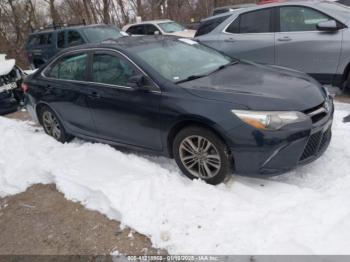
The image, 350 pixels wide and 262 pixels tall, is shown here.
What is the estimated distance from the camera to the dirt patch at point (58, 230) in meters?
3.22

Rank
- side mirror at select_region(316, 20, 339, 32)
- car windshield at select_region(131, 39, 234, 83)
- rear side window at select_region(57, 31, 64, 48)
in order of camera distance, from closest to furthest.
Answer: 1. car windshield at select_region(131, 39, 234, 83)
2. side mirror at select_region(316, 20, 339, 32)
3. rear side window at select_region(57, 31, 64, 48)

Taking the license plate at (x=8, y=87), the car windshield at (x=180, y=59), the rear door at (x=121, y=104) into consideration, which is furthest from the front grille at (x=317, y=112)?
the license plate at (x=8, y=87)

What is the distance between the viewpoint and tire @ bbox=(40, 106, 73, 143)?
552 centimetres

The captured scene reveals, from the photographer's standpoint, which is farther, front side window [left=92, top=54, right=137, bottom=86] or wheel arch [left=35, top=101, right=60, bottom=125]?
wheel arch [left=35, top=101, right=60, bottom=125]

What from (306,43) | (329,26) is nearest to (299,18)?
(306,43)

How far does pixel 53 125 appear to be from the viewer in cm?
568

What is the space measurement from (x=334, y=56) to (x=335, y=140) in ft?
6.98

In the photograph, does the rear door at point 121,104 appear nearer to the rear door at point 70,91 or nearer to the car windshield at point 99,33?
the rear door at point 70,91

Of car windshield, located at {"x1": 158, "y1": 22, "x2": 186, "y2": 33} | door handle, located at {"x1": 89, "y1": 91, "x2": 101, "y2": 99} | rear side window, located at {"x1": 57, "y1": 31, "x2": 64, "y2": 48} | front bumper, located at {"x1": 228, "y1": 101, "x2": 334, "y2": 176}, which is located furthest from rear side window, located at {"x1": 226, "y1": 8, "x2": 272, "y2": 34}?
car windshield, located at {"x1": 158, "y1": 22, "x2": 186, "y2": 33}

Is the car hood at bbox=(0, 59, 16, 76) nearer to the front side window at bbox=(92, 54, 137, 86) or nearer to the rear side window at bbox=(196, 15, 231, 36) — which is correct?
the front side window at bbox=(92, 54, 137, 86)

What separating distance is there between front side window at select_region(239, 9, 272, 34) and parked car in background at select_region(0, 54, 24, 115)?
4807 mm

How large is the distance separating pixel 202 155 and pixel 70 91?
230cm

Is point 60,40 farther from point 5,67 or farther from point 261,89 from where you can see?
point 261,89

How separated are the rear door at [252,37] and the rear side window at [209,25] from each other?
318 millimetres
